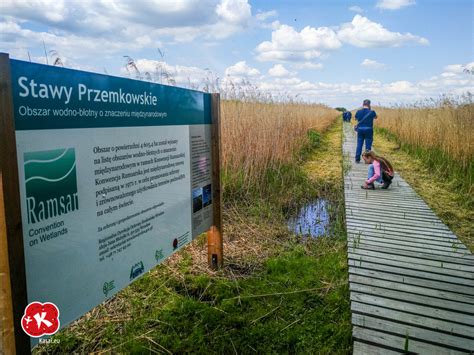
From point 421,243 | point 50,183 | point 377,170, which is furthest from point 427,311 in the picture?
point 377,170

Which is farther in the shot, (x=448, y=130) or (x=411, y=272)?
(x=448, y=130)

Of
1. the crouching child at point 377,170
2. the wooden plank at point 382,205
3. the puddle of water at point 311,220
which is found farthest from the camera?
the crouching child at point 377,170

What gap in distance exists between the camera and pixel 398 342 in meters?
2.06

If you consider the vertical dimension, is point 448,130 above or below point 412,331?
above

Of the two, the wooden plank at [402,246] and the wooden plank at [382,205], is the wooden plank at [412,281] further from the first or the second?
the wooden plank at [382,205]

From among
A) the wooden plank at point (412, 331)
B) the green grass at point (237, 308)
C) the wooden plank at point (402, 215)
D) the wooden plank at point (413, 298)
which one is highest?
the wooden plank at point (402, 215)

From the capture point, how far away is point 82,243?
61.2 inches

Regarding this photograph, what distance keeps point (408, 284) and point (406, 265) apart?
1.23 ft

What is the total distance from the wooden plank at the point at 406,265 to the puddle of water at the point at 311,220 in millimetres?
905

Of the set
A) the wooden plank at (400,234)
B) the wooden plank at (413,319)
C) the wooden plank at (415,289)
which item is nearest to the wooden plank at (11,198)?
the wooden plank at (413,319)

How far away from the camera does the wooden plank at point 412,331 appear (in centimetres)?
204

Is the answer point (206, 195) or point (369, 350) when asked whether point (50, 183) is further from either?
point (369, 350)

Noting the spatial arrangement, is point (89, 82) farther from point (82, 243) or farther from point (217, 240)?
point (217, 240)

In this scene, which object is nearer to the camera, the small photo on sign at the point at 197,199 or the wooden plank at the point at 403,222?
the small photo on sign at the point at 197,199
